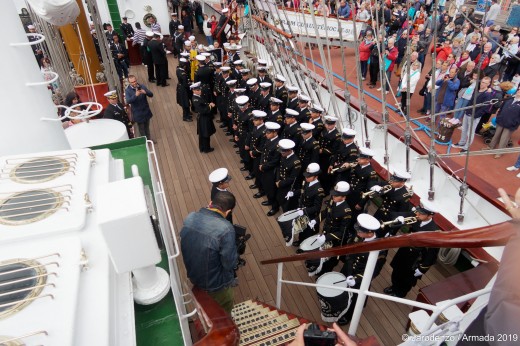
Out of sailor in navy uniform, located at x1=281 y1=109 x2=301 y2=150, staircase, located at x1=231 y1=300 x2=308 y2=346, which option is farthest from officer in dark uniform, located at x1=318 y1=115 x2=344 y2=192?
staircase, located at x1=231 y1=300 x2=308 y2=346

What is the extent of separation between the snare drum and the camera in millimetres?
2169

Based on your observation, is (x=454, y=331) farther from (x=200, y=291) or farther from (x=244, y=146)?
(x=244, y=146)

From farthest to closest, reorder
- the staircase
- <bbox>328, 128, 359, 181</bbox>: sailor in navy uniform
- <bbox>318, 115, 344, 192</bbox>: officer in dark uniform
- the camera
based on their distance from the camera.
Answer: <bbox>318, 115, 344, 192</bbox>: officer in dark uniform
<bbox>328, 128, 359, 181</bbox>: sailor in navy uniform
the staircase
the camera

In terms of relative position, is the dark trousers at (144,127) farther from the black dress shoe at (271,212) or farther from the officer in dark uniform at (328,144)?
the officer in dark uniform at (328,144)

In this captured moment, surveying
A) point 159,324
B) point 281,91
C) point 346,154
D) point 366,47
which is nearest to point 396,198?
point 346,154

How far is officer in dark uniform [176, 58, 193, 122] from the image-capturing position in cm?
866

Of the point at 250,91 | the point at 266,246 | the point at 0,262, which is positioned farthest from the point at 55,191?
the point at 250,91

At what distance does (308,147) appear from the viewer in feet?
18.8

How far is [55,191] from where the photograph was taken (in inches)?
95.1

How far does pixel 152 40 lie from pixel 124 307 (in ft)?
33.5

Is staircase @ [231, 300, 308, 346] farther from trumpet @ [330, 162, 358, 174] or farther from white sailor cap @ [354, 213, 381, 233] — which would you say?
trumpet @ [330, 162, 358, 174]

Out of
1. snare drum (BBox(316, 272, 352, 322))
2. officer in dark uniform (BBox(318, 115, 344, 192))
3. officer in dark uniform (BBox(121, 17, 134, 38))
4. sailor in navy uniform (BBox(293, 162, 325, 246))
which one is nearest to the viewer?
snare drum (BBox(316, 272, 352, 322))

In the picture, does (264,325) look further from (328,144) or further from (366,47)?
(366,47)

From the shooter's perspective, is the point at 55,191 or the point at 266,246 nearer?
the point at 55,191
